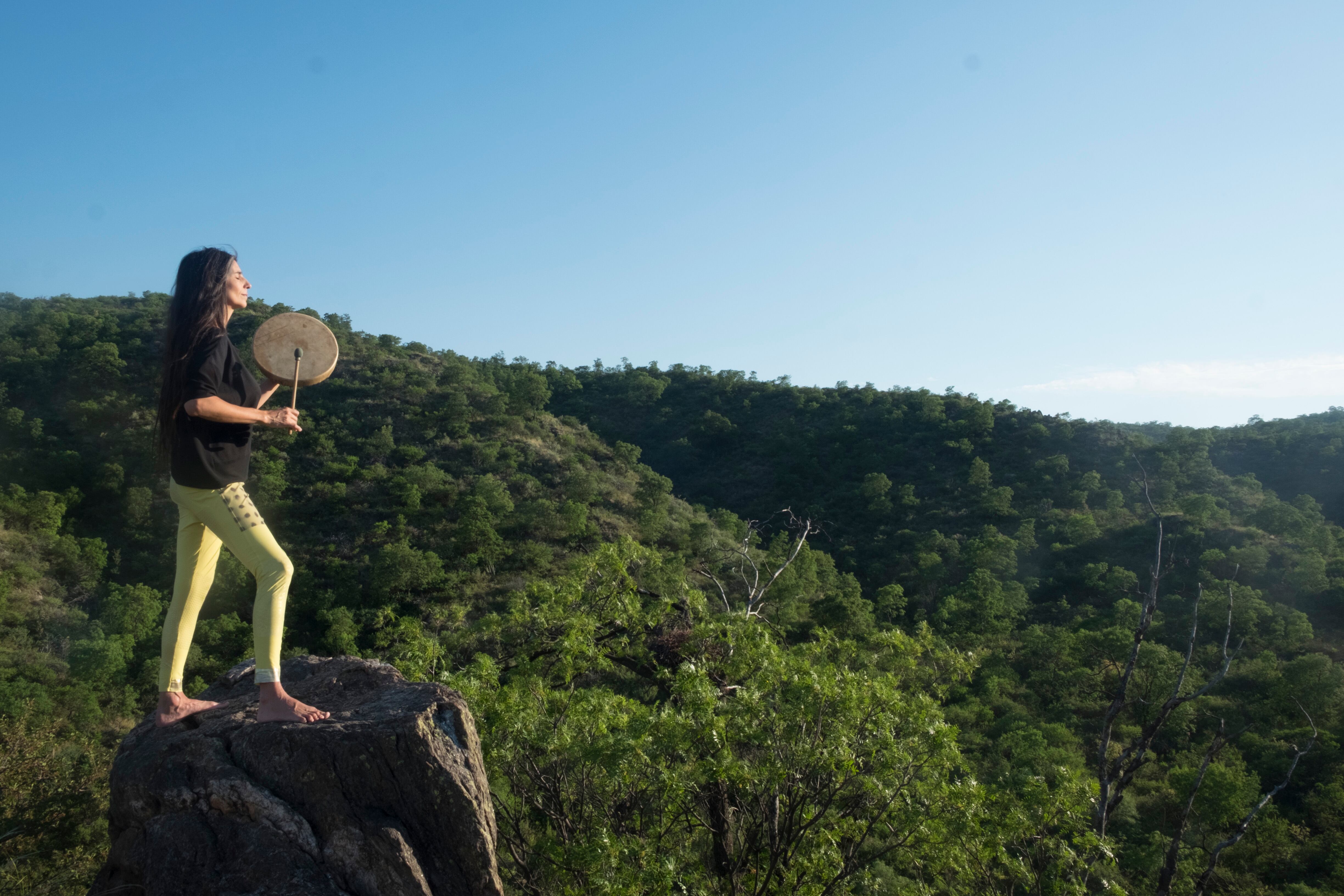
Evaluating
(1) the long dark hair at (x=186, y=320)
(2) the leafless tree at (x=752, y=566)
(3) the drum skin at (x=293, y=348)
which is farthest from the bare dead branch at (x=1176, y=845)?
(1) the long dark hair at (x=186, y=320)

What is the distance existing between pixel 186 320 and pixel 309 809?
210 cm

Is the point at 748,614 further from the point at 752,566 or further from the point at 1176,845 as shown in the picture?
the point at 752,566

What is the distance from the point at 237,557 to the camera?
10.4 ft

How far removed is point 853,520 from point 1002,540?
28.2 feet

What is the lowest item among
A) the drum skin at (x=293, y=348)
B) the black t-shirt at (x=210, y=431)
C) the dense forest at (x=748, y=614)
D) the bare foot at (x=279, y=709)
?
the dense forest at (x=748, y=614)

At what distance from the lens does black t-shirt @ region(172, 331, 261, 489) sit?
301cm

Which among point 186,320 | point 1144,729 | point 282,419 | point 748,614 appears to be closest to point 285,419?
point 282,419

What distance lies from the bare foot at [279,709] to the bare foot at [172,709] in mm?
459

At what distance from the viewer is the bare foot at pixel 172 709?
10.8 ft

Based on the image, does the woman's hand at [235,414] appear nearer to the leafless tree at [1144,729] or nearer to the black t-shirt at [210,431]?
the black t-shirt at [210,431]

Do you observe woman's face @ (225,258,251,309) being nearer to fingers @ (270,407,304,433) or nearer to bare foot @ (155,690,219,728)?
fingers @ (270,407,304,433)

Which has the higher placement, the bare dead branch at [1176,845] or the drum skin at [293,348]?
the drum skin at [293,348]

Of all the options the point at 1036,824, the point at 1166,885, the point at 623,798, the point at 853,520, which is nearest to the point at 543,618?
the point at 623,798

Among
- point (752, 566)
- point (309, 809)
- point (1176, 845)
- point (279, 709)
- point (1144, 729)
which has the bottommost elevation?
point (1176, 845)
